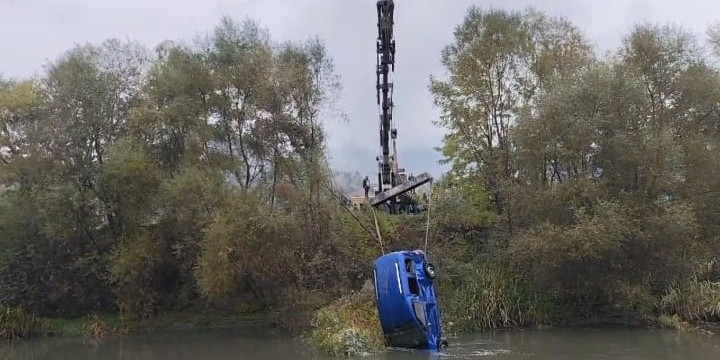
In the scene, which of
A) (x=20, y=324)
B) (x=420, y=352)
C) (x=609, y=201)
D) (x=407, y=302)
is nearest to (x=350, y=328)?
(x=420, y=352)

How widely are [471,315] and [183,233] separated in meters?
10.7

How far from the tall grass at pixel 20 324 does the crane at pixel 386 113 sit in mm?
13134

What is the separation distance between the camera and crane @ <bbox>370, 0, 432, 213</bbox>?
97.8 feet

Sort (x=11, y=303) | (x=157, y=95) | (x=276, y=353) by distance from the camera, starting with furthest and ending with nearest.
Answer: (x=157, y=95) → (x=11, y=303) → (x=276, y=353)

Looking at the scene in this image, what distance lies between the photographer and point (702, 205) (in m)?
22.2

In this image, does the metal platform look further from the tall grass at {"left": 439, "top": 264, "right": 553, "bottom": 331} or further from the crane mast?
the tall grass at {"left": 439, "top": 264, "right": 553, "bottom": 331}

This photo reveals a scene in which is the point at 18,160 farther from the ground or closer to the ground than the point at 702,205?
farther from the ground

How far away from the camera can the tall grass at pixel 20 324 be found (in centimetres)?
2394

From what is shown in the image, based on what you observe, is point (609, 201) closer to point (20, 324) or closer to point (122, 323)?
point (122, 323)

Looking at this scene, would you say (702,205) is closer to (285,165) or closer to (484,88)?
(484,88)

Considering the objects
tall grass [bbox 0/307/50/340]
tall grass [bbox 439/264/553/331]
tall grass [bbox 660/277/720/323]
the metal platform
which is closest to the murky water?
tall grass [bbox 0/307/50/340]

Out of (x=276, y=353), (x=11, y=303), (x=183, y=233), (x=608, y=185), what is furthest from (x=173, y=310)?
(x=608, y=185)

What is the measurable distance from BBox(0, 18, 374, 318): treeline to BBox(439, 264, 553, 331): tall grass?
4.63 meters

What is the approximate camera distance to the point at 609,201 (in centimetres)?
2086
